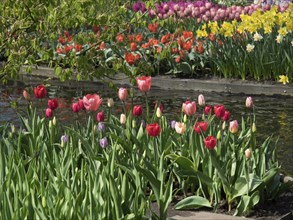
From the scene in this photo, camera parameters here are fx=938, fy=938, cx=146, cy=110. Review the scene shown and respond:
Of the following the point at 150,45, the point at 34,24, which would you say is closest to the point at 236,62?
the point at 150,45

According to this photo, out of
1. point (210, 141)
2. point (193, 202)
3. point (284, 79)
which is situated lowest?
point (193, 202)

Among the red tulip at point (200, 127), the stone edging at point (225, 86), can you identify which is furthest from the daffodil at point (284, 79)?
the red tulip at point (200, 127)

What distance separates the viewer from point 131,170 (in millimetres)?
5996

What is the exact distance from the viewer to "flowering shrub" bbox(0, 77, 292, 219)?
511cm

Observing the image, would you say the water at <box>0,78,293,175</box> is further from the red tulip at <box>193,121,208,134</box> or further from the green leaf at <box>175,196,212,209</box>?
the green leaf at <box>175,196,212,209</box>

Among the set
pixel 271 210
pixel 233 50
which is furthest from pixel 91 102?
pixel 233 50

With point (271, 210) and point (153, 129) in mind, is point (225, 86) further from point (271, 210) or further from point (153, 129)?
point (153, 129)

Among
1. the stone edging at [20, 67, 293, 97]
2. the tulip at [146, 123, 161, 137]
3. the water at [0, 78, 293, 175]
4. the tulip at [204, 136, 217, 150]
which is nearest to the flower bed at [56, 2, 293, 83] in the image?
the stone edging at [20, 67, 293, 97]

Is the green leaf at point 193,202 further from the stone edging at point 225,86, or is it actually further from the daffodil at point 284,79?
the stone edging at point 225,86

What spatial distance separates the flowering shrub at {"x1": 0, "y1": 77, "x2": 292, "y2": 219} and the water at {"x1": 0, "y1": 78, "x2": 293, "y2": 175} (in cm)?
212

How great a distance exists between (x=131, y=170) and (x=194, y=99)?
7.43 meters

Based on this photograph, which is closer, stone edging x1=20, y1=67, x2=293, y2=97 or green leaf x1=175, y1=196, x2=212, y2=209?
green leaf x1=175, y1=196, x2=212, y2=209

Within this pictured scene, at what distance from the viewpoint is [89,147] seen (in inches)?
258

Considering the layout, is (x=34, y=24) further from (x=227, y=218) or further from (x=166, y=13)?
(x=166, y=13)
